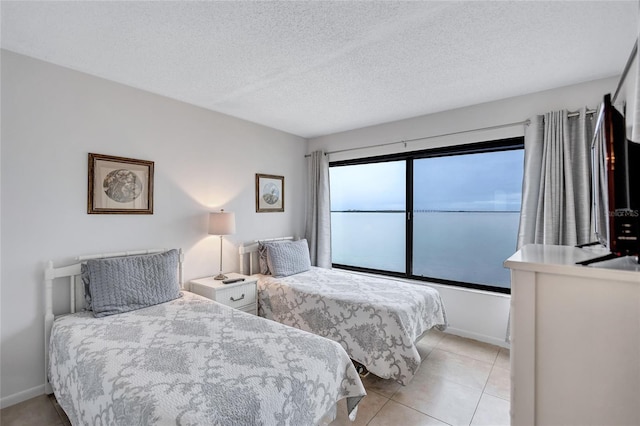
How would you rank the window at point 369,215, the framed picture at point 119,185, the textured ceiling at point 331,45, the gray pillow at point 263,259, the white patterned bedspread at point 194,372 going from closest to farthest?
the white patterned bedspread at point 194,372
the textured ceiling at point 331,45
the framed picture at point 119,185
the gray pillow at point 263,259
the window at point 369,215

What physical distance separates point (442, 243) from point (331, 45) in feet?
8.63

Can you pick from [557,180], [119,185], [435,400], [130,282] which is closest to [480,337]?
[435,400]

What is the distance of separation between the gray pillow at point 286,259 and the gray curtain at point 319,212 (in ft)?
1.66

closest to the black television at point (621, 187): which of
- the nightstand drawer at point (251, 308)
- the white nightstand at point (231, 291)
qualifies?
the white nightstand at point (231, 291)

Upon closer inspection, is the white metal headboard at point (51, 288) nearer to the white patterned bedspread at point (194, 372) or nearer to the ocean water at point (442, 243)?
the white patterned bedspread at point (194, 372)

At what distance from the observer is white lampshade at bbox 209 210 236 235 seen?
3049 mm

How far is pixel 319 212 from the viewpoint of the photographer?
4293 mm

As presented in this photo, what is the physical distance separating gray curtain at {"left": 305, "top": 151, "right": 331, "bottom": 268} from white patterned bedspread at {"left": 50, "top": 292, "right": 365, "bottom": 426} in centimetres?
220

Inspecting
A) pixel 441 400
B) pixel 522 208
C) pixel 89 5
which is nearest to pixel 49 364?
pixel 89 5

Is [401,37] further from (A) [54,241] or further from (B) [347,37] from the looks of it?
(A) [54,241]

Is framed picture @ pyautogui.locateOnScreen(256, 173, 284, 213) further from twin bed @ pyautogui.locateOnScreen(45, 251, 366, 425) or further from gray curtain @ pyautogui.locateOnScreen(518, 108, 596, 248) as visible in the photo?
gray curtain @ pyautogui.locateOnScreen(518, 108, 596, 248)

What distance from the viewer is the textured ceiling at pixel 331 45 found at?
5.50 ft

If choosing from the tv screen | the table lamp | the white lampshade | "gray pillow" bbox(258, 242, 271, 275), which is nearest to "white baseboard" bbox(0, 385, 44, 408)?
the table lamp

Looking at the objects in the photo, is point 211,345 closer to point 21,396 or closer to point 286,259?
point 21,396
